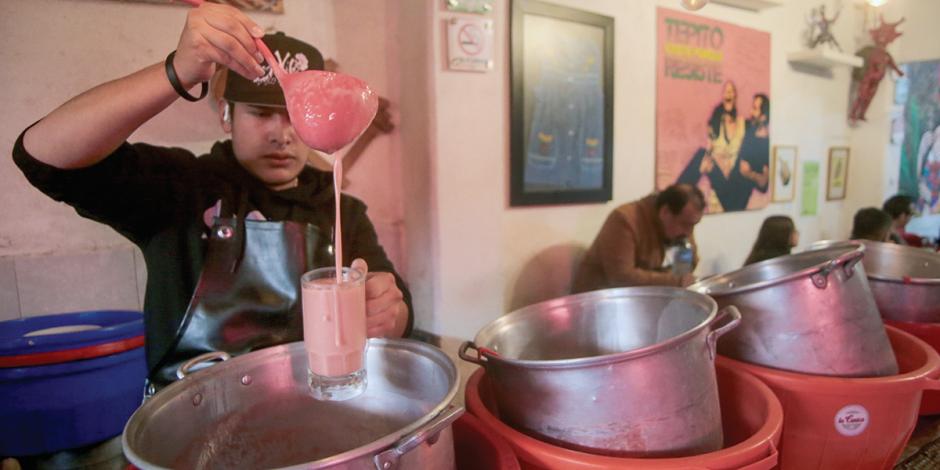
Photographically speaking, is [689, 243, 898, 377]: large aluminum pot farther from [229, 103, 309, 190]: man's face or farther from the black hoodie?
[229, 103, 309, 190]: man's face

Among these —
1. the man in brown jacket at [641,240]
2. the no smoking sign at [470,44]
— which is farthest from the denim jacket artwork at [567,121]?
the no smoking sign at [470,44]

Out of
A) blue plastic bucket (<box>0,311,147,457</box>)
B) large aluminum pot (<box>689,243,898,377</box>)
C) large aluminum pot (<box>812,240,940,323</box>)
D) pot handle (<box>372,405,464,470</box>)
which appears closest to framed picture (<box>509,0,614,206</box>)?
large aluminum pot (<box>812,240,940,323</box>)

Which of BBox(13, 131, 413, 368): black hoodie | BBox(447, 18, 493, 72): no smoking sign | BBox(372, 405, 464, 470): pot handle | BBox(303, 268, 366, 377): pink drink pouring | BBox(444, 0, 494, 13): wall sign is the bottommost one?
BBox(372, 405, 464, 470): pot handle

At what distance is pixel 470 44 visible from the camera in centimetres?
212

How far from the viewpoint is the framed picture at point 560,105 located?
2.49 metres

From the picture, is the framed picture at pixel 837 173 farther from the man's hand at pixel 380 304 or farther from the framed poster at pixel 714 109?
the man's hand at pixel 380 304

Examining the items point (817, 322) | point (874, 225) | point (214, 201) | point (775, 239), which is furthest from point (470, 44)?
point (874, 225)

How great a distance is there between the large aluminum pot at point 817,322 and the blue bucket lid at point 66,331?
146 cm

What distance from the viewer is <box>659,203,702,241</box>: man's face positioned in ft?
9.08

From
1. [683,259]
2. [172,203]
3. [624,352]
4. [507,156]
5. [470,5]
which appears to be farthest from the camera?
[683,259]

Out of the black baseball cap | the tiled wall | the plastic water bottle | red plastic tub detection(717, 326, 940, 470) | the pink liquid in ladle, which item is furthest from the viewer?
the plastic water bottle

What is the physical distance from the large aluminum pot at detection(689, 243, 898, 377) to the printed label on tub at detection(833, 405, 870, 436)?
0.22 feet

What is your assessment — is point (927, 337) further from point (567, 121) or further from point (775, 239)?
point (775, 239)

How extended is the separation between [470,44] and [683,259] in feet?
5.53
